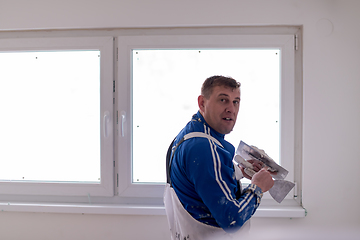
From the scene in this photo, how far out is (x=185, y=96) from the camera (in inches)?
64.2

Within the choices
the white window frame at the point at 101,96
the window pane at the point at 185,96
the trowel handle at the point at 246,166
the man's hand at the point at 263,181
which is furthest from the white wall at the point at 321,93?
the man's hand at the point at 263,181

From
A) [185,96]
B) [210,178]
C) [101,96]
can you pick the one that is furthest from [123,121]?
[210,178]

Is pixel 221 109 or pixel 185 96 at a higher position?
pixel 185 96

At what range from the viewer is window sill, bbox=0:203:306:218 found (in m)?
1.49

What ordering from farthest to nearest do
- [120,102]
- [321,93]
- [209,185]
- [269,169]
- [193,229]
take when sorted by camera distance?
[120,102], [321,93], [269,169], [193,229], [209,185]

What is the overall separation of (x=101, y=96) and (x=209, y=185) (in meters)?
1.04

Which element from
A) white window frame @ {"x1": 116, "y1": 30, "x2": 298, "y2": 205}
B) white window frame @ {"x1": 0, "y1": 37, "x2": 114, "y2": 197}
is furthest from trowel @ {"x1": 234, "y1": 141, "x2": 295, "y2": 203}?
white window frame @ {"x1": 0, "y1": 37, "x2": 114, "y2": 197}

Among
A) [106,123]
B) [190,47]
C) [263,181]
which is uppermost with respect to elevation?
[190,47]

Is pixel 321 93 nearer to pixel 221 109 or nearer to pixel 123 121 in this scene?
pixel 221 109

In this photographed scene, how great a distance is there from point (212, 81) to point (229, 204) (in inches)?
18.6

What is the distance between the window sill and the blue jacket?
24.7 inches

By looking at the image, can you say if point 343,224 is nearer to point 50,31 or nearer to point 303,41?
point 303,41

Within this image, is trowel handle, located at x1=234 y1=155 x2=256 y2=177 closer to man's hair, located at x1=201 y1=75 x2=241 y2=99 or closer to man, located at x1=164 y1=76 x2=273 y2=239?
man, located at x1=164 y1=76 x2=273 y2=239

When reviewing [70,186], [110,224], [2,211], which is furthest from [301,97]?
[2,211]
